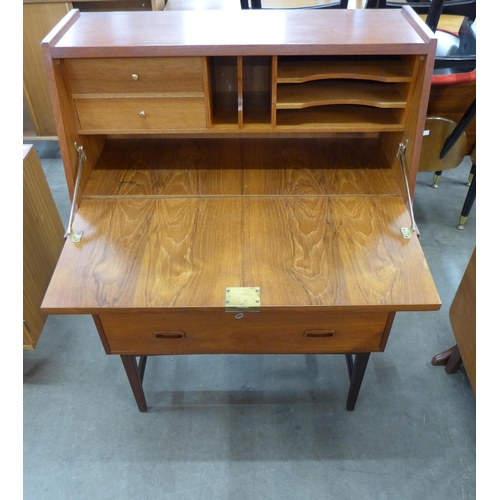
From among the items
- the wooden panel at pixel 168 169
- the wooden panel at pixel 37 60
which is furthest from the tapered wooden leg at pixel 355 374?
the wooden panel at pixel 37 60

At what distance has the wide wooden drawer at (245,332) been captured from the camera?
47.4 inches

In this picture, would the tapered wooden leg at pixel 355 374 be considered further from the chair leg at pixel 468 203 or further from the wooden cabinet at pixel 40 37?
the wooden cabinet at pixel 40 37

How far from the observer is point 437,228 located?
255 cm

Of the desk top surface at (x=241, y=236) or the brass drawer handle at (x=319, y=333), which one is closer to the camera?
the desk top surface at (x=241, y=236)

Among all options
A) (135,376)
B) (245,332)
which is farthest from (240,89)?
(135,376)

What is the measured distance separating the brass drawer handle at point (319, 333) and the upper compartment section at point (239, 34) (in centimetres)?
76

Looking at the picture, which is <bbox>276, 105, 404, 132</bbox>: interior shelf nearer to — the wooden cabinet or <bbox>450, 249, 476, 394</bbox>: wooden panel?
<bbox>450, 249, 476, 394</bbox>: wooden panel

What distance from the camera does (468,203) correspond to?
2436 mm

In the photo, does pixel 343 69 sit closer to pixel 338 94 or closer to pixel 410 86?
pixel 338 94

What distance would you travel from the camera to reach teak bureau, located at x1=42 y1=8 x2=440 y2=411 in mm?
1116

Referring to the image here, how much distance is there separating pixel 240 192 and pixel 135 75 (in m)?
0.46

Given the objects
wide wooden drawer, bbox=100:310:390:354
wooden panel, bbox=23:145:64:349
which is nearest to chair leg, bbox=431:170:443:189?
wide wooden drawer, bbox=100:310:390:354

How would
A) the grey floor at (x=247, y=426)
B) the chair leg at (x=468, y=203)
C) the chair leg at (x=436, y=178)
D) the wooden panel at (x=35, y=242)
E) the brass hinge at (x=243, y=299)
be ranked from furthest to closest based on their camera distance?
the chair leg at (x=436, y=178) < the chair leg at (x=468, y=203) < the wooden panel at (x=35, y=242) < the grey floor at (x=247, y=426) < the brass hinge at (x=243, y=299)

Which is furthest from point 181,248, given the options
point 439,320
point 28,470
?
point 439,320
